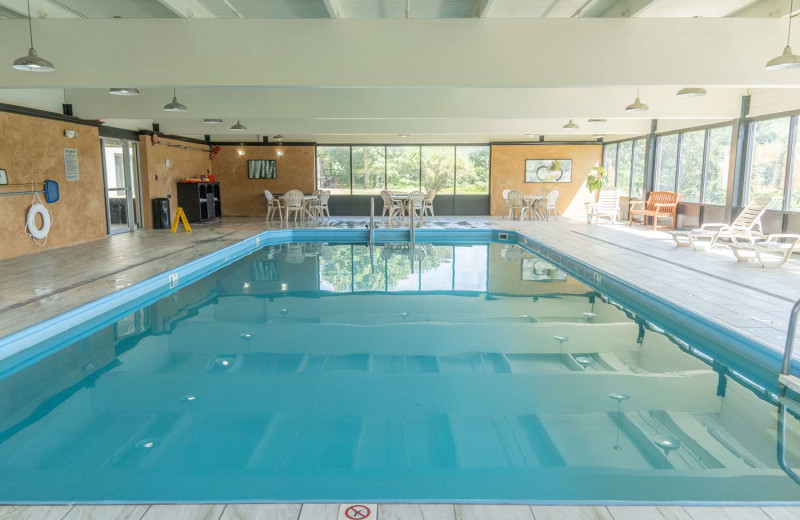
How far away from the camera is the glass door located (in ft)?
33.9

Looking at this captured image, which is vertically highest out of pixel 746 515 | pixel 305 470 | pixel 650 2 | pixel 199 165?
pixel 650 2

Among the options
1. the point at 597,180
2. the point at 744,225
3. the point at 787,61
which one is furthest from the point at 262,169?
the point at 787,61

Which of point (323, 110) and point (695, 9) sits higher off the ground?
point (695, 9)

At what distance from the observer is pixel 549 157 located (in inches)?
574

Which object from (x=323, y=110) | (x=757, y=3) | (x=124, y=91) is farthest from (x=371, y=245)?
(x=757, y=3)

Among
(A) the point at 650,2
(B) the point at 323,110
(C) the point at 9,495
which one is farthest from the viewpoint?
(B) the point at 323,110

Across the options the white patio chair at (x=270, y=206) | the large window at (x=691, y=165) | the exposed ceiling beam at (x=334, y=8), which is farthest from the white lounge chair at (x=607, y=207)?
the exposed ceiling beam at (x=334, y=8)

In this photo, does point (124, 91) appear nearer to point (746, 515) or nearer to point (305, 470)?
point (305, 470)

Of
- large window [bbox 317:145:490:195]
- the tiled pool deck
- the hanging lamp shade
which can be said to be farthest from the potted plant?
the hanging lamp shade

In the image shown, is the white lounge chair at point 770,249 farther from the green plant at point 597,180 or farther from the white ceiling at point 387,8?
the green plant at point 597,180

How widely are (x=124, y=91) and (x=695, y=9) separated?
20.7ft

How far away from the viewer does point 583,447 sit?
2.61m

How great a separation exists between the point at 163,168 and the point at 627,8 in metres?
9.84

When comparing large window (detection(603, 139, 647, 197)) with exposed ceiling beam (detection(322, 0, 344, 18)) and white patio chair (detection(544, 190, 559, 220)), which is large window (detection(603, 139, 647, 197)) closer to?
white patio chair (detection(544, 190, 559, 220))
